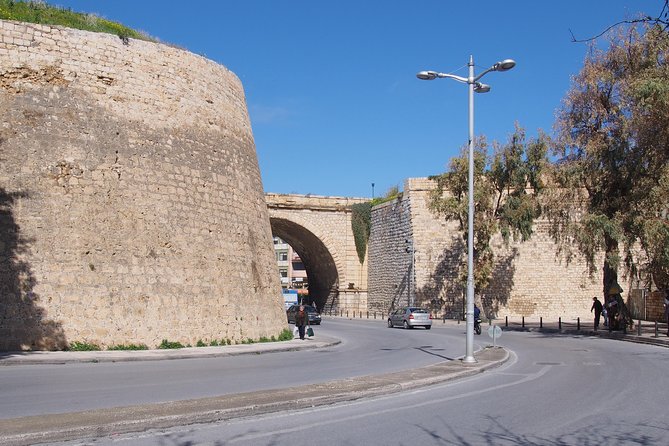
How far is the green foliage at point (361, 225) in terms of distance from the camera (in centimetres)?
5072

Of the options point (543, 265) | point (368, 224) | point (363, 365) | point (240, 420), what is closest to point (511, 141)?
point (543, 265)

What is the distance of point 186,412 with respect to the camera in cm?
781

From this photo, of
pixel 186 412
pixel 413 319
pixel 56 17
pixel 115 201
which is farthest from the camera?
pixel 413 319

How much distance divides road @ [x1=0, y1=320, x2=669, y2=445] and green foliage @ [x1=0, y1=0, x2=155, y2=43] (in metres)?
11.2

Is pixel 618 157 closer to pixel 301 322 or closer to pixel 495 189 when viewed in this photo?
pixel 495 189

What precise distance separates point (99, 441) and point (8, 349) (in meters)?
10.9

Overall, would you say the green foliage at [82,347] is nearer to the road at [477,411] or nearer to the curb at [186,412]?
the road at [477,411]

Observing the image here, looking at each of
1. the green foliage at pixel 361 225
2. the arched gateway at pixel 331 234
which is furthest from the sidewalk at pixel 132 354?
the green foliage at pixel 361 225

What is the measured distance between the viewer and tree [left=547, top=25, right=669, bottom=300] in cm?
2341

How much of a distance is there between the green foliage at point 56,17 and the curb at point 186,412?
46.2 ft

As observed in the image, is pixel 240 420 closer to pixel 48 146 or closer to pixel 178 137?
pixel 48 146

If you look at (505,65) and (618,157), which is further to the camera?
(618,157)

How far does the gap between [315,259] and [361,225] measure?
6.25 metres

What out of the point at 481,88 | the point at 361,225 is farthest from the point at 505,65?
the point at 361,225
